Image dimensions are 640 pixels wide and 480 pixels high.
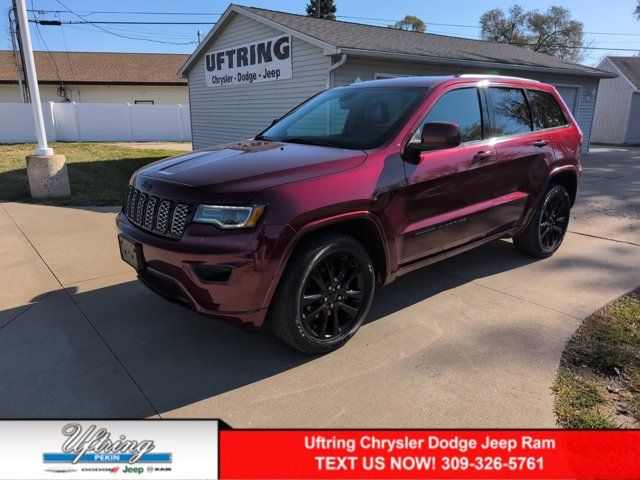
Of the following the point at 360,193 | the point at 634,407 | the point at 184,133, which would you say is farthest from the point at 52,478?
the point at 184,133

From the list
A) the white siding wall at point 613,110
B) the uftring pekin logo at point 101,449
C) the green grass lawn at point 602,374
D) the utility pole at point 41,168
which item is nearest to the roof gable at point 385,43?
the utility pole at point 41,168

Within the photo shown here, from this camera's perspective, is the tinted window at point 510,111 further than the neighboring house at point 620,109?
No

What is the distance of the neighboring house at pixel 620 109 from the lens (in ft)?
90.0

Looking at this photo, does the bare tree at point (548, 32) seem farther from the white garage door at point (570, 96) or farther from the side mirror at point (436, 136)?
the side mirror at point (436, 136)

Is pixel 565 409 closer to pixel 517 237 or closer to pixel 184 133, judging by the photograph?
pixel 517 237

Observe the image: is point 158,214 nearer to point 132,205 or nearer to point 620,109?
point 132,205

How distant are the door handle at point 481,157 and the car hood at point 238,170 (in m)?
1.20

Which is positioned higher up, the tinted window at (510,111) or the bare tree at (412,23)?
the bare tree at (412,23)

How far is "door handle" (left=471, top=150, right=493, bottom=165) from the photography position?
4047 millimetres

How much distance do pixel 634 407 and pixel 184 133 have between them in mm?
27742

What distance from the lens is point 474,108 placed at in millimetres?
4246

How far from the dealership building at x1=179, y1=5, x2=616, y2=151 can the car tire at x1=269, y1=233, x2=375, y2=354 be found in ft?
27.0

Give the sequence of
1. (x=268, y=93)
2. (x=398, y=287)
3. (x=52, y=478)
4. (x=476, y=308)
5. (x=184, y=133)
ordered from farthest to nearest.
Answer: (x=184, y=133), (x=268, y=93), (x=398, y=287), (x=476, y=308), (x=52, y=478)

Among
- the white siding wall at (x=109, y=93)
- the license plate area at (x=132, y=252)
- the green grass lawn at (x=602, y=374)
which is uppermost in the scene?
the white siding wall at (x=109, y=93)
